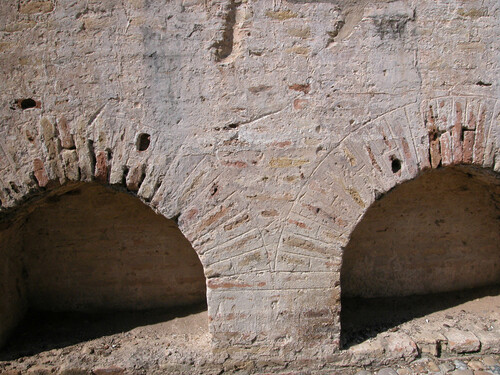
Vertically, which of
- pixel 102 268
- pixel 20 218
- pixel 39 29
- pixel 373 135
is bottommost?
pixel 102 268

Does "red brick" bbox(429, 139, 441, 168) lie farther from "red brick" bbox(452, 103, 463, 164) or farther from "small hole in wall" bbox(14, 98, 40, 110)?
"small hole in wall" bbox(14, 98, 40, 110)

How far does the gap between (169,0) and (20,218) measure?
193 centimetres

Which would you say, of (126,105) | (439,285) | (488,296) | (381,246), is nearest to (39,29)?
(126,105)

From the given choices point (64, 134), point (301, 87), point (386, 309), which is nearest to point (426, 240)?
point (386, 309)

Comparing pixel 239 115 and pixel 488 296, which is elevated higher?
pixel 239 115

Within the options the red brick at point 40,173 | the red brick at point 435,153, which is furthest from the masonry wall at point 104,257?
the red brick at point 435,153

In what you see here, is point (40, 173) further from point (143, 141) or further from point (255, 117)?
point (255, 117)

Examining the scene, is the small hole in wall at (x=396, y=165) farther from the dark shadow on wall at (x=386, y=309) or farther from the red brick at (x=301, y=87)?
the dark shadow on wall at (x=386, y=309)

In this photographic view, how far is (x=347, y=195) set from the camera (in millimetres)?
2854

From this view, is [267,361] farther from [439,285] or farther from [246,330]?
[439,285]

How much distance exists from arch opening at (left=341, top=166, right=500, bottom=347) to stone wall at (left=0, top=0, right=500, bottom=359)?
84cm

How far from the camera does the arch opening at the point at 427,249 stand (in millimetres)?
3713

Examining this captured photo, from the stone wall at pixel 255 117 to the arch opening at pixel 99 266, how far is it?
823mm

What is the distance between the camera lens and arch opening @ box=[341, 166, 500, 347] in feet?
12.2
